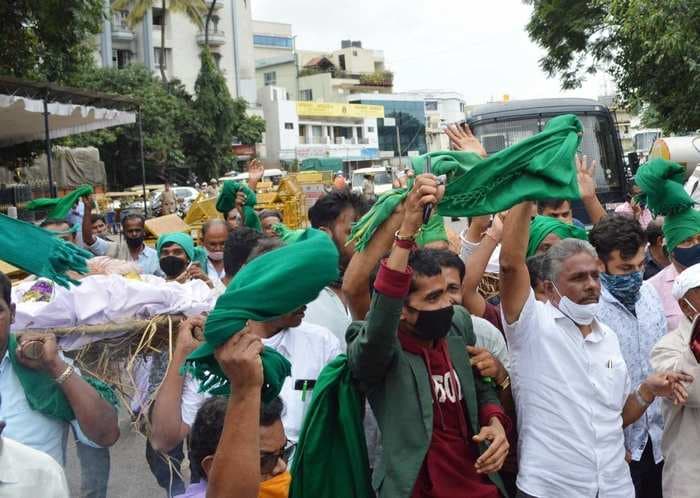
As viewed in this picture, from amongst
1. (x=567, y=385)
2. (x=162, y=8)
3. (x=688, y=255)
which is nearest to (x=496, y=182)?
(x=567, y=385)

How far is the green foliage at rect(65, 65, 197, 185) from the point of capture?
38156 mm

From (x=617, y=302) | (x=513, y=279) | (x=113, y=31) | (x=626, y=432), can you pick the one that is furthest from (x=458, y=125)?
(x=113, y=31)

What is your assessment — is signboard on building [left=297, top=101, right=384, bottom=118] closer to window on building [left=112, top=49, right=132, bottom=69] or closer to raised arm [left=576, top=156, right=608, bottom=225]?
window on building [left=112, top=49, right=132, bottom=69]

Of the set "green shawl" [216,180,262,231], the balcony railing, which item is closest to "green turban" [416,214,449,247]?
"green shawl" [216,180,262,231]

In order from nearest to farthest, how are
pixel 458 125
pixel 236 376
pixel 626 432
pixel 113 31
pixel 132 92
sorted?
pixel 236 376 < pixel 458 125 < pixel 626 432 < pixel 132 92 < pixel 113 31

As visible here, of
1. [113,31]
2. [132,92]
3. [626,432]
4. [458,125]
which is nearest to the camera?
[458,125]

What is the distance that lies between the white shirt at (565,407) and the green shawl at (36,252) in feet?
5.65

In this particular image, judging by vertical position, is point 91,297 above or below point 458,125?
below

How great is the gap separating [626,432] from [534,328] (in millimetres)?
982

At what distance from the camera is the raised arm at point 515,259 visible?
326 centimetres

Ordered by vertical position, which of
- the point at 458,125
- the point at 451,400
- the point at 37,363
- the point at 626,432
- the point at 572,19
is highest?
the point at 572,19

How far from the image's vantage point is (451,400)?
3.03 m

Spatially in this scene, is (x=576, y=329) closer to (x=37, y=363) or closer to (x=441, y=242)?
(x=441, y=242)

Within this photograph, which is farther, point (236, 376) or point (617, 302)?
point (617, 302)
